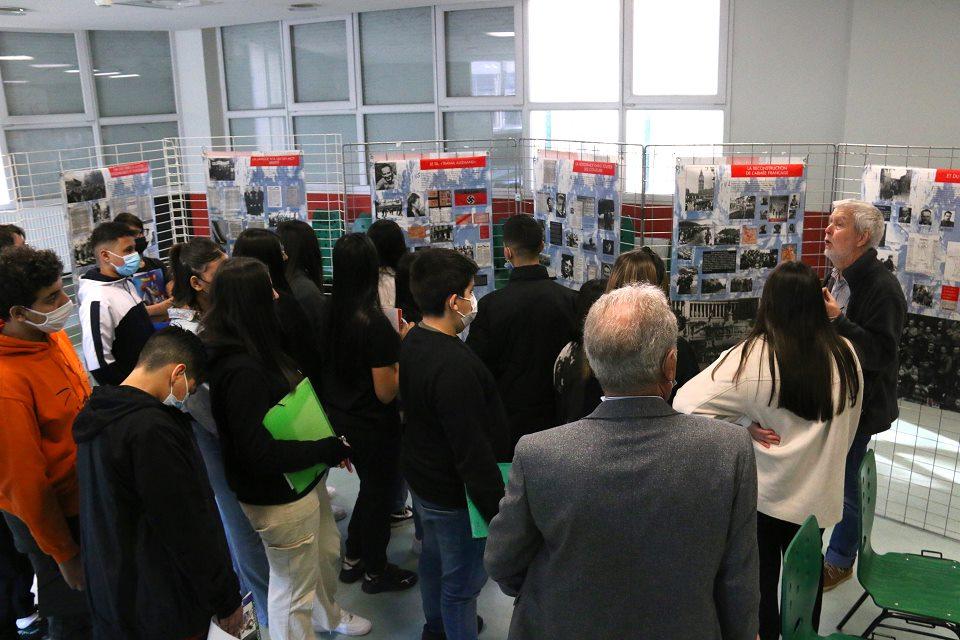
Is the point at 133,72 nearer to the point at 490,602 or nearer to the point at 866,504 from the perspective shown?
the point at 490,602

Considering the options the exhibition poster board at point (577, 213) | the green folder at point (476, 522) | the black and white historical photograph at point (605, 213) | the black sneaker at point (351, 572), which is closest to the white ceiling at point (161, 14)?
the exhibition poster board at point (577, 213)

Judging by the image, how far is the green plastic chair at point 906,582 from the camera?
2437mm

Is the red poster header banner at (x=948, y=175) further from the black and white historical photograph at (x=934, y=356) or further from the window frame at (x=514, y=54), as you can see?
the window frame at (x=514, y=54)

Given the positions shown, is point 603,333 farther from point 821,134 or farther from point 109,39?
point 109,39

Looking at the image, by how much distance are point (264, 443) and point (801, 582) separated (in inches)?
62.3

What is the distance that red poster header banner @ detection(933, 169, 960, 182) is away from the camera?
3.60 metres

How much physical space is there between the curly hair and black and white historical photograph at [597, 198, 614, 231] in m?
2.86

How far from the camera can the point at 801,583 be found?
84.7 inches

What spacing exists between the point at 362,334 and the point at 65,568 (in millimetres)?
1202

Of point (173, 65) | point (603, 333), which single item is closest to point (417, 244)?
point (603, 333)

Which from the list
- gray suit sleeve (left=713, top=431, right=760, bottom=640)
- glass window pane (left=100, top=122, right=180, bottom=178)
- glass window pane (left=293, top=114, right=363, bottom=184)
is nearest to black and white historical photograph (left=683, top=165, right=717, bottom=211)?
gray suit sleeve (left=713, top=431, right=760, bottom=640)

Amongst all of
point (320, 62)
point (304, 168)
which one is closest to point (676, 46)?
point (304, 168)

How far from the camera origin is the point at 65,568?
2.42m

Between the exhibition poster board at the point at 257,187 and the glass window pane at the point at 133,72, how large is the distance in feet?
11.2
